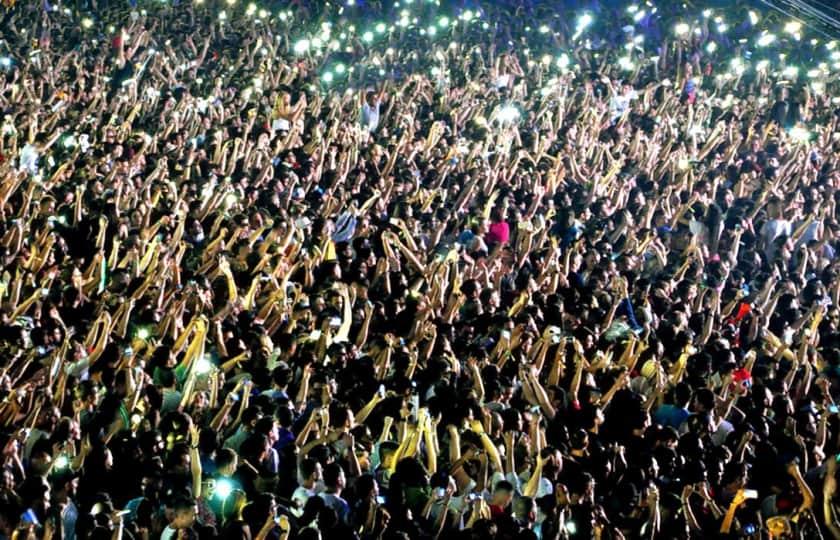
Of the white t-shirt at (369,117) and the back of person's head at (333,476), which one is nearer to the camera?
the back of person's head at (333,476)

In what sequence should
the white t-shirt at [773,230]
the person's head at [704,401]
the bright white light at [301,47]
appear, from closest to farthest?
the person's head at [704,401] → the white t-shirt at [773,230] → the bright white light at [301,47]

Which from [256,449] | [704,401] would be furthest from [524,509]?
[704,401]

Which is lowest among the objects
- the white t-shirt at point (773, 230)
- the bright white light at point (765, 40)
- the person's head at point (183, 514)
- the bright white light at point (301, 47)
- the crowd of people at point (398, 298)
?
the bright white light at point (301, 47)

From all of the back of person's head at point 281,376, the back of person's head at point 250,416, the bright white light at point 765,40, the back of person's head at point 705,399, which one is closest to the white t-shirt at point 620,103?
the bright white light at point 765,40

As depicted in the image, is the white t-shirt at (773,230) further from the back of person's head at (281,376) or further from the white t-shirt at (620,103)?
the back of person's head at (281,376)

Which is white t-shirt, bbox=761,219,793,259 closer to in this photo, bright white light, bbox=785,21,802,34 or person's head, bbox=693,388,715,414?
person's head, bbox=693,388,715,414

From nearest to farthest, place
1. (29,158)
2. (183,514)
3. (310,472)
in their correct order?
(183,514) → (310,472) → (29,158)

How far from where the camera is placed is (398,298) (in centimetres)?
785

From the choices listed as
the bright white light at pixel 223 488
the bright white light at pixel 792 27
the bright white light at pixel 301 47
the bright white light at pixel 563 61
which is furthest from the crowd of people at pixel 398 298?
the bright white light at pixel 792 27

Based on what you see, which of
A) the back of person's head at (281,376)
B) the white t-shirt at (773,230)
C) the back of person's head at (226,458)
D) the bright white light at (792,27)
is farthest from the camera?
the bright white light at (792,27)

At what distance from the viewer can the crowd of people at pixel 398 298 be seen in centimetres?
556

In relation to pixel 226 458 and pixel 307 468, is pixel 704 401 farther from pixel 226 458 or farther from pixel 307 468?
pixel 226 458

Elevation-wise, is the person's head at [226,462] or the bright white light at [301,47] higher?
the person's head at [226,462]

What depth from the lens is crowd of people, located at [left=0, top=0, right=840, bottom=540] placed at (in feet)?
18.2
